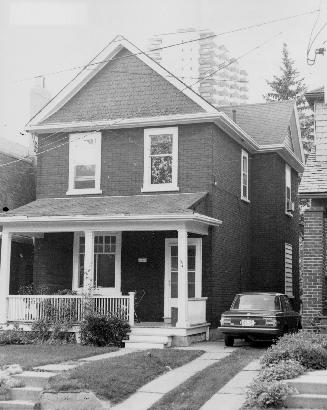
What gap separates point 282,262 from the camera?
25.1m

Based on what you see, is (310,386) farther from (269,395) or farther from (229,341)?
(229,341)

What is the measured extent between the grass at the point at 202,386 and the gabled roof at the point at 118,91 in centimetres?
901

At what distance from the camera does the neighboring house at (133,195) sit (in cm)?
1958

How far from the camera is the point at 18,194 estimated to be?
80.5 ft

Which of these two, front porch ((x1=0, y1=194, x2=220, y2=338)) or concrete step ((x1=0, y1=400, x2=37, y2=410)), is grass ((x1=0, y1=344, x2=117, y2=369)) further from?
concrete step ((x1=0, y1=400, x2=37, y2=410))

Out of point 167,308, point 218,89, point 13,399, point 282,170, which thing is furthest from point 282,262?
point 218,89

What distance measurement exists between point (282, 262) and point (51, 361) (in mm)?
13019

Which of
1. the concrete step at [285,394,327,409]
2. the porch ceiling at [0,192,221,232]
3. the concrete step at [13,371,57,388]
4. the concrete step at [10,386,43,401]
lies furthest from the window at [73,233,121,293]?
the concrete step at [285,394,327,409]

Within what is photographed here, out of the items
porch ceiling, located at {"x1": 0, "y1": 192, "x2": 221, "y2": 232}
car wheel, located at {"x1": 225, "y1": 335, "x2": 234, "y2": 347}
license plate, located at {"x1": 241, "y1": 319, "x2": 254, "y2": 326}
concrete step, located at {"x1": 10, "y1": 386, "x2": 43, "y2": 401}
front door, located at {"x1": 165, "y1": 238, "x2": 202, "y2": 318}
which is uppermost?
porch ceiling, located at {"x1": 0, "y1": 192, "x2": 221, "y2": 232}

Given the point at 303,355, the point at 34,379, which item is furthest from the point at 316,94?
the point at 34,379

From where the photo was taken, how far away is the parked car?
17328mm

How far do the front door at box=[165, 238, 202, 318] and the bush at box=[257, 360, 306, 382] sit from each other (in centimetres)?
933

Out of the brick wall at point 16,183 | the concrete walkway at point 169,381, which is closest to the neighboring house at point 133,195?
the brick wall at point 16,183

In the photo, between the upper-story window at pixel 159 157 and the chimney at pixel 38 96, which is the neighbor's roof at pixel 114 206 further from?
the chimney at pixel 38 96
